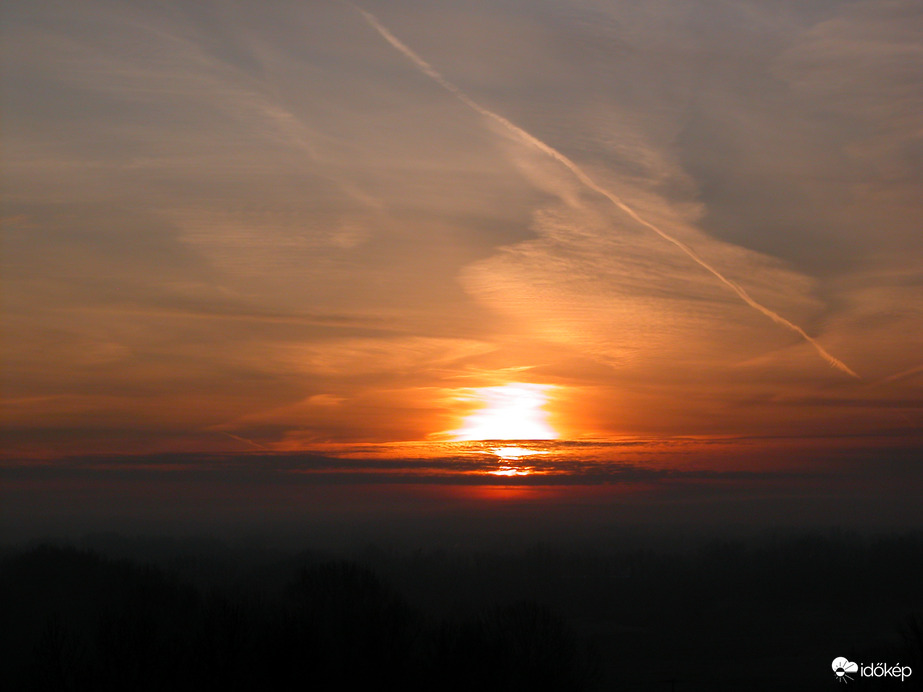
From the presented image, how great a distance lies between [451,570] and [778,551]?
72.5 metres

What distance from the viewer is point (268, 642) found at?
3838 cm

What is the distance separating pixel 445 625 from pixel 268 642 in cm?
1178

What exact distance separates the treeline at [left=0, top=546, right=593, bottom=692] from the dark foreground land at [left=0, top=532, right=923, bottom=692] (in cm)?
11

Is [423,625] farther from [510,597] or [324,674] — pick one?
[510,597]

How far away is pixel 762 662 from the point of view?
76938mm

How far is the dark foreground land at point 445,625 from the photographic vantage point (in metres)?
37.4

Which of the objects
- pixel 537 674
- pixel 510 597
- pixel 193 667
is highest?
pixel 193 667

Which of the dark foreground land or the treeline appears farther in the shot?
the dark foreground land

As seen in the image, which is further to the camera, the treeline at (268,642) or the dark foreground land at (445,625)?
the dark foreground land at (445,625)

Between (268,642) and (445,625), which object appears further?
(445,625)

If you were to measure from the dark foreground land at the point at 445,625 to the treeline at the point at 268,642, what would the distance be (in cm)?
11

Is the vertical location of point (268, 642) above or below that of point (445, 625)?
above

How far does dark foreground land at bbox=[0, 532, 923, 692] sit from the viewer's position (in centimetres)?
3741

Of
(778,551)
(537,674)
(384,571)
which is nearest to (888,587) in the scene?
(778,551)
